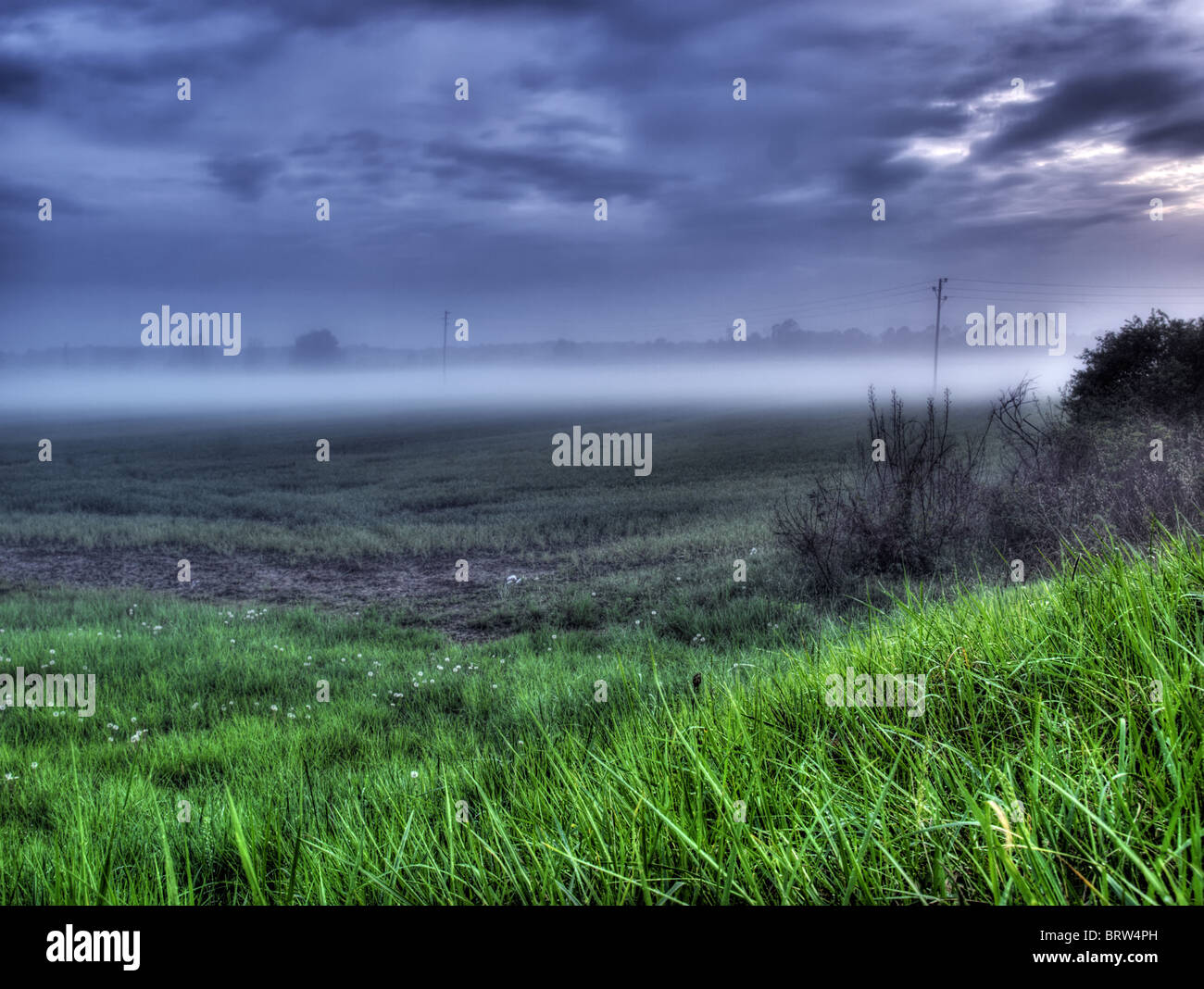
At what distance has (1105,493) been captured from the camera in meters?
11.4

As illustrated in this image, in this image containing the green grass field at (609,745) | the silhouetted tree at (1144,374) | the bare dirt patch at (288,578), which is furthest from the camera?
the silhouetted tree at (1144,374)

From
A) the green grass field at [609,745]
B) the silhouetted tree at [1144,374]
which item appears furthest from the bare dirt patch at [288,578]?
the silhouetted tree at [1144,374]

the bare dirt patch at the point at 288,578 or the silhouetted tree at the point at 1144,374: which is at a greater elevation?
the silhouetted tree at the point at 1144,374

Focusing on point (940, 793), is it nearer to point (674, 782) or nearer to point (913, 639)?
point (674, 782)

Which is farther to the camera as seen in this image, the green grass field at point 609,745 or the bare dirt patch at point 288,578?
the bare dirt patch at point 288,578

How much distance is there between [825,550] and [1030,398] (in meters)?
5.38

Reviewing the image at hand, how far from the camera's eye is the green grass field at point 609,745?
228 centimetres

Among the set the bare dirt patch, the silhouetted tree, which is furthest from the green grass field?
the silhouetted tree

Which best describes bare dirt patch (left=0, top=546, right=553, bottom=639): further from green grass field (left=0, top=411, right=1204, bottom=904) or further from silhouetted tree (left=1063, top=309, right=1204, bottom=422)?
silhouetted tree (left=1063, top=309, right=1204, bottom=422)

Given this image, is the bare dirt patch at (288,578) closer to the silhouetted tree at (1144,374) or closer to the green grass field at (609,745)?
the green grass field at (609,745)

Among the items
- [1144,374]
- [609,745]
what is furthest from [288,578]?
[1144,374]

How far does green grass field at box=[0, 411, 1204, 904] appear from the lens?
228cm

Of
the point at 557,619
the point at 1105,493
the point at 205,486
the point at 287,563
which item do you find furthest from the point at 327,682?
the point at 205,486

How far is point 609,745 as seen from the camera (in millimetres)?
4184
